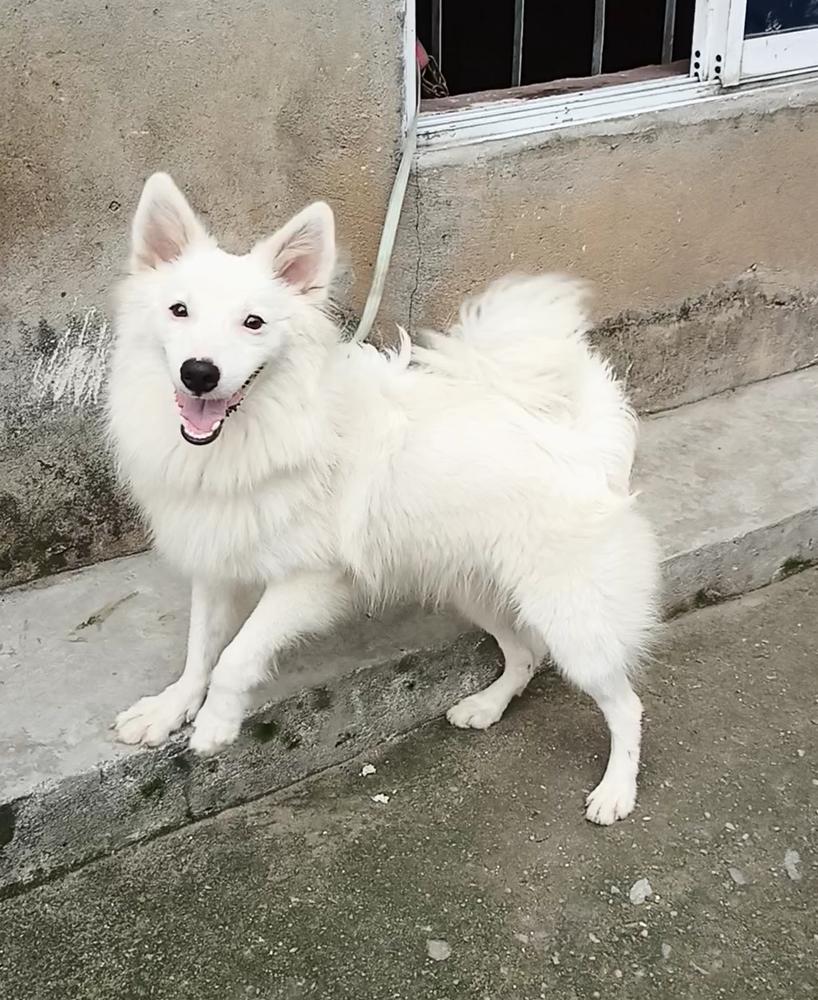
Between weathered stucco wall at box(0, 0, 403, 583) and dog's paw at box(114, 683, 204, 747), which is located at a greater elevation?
weathered stucco wall at box(0, 0, 403, 583)

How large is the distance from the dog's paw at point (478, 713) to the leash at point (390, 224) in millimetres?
1148

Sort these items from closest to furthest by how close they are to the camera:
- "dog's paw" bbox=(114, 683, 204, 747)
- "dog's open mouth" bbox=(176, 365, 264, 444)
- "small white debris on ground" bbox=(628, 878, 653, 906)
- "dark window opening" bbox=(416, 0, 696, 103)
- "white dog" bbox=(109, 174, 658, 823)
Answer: "dog's open mouth" bbox=(176, 365, 264, 444)
"white dog" bbox=(109, 174, 658, 823)
"small white debris on ground" bbox=(628, 878, 653, 906)
"dog's paw" bbox=(114, 683, 204, 747)
"dark window opening" bbox=(416, 0, 696, 103)

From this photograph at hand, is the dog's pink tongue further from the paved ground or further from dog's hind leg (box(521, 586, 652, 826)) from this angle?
the paved ground

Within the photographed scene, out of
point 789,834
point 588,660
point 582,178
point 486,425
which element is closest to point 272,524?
point 486,425

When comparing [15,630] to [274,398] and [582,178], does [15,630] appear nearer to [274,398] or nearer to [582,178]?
[274,398]

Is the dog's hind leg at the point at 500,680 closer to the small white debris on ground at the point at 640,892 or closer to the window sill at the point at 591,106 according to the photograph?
the small white debris on ground at the point at 640,892

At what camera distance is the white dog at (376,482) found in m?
2.41

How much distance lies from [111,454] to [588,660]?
1545 mm

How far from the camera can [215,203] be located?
3.25 meters

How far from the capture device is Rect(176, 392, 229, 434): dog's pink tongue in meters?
2.28

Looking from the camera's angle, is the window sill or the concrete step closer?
the concrete step

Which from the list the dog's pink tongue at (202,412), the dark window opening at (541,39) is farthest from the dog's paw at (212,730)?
the dark window opening at (541,39)

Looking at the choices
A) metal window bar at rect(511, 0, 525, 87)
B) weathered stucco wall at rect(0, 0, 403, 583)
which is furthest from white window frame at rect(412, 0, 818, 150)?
metal window bar at rect(511, 0, 525, 87)

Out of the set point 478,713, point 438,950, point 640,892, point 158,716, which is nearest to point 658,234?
point 478,713
